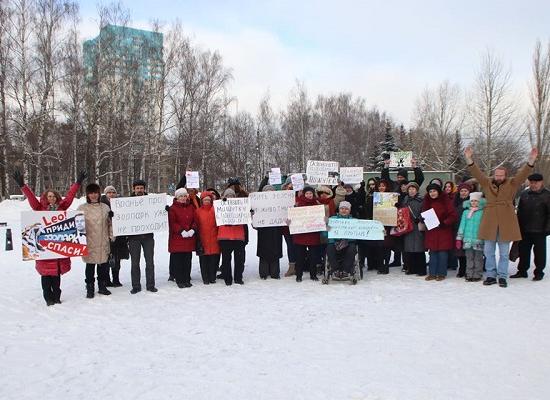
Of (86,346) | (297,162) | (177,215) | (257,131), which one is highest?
(257,131)

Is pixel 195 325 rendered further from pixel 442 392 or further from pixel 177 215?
pixel 442 392

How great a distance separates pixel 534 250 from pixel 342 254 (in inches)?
140

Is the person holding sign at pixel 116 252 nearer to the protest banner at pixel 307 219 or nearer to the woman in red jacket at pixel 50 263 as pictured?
the woman in red jacket at pixel 50 263

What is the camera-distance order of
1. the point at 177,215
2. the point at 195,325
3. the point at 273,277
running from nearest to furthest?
the point at 195,325
the point at 177,215
the point at 273,277

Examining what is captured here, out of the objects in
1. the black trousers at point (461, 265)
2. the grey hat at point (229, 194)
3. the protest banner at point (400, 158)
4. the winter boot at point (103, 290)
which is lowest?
the winter boot at point (103, 290)

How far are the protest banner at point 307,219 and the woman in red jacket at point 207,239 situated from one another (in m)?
1.49

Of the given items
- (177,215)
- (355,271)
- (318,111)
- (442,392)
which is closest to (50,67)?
(177,215)

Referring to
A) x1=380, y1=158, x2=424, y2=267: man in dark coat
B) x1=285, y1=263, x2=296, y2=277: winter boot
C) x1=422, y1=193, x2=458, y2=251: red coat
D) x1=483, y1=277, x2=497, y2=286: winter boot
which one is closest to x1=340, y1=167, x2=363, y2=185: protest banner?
x1=380, y1=158, x2=424, y2=267: man in dark coat

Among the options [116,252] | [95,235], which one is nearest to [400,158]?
[116,252]

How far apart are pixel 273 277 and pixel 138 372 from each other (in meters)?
4.73

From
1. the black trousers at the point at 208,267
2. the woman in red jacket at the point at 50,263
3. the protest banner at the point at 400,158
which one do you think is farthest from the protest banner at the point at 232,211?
the protest banner at the point at 400,158

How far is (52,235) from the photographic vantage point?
7.31m

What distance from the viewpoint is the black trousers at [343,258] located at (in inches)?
330

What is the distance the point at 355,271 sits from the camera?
849cm
